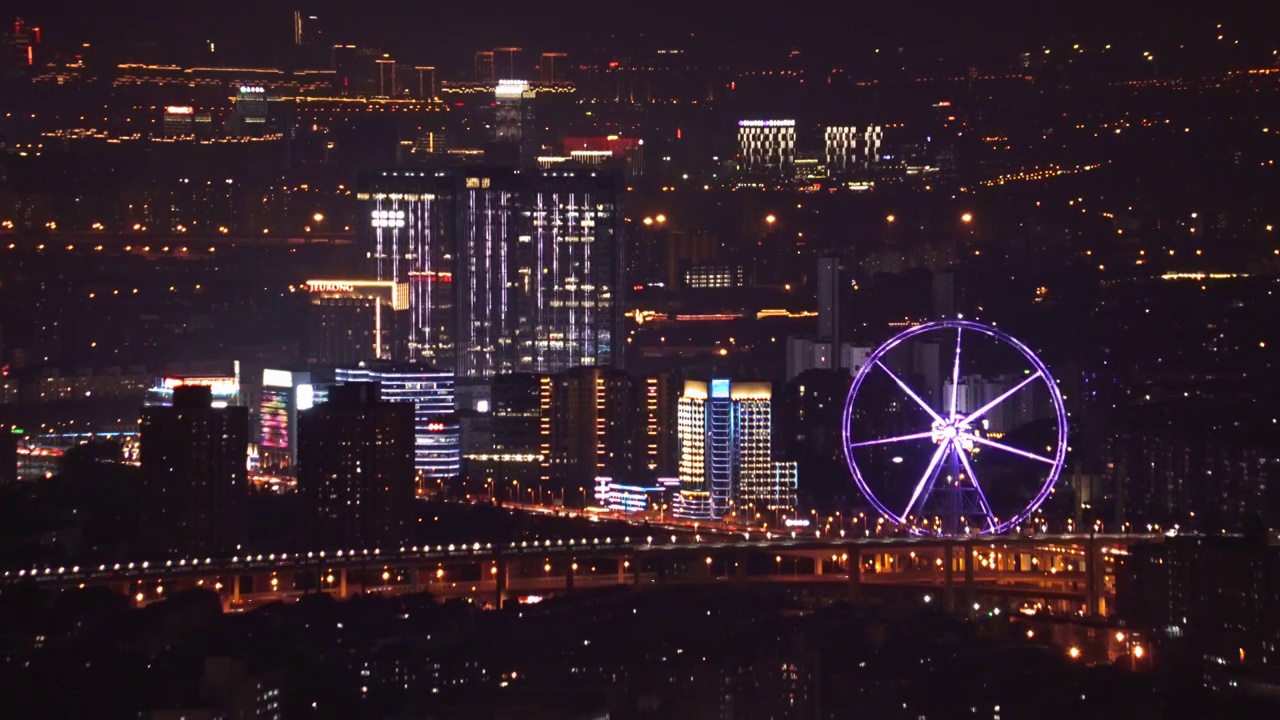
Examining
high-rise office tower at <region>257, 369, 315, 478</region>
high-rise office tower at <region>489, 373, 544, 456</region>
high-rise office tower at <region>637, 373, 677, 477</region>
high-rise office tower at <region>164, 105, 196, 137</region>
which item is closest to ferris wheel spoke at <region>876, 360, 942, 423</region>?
high-rise office tower at <region>637, 373, 677, 477</region>

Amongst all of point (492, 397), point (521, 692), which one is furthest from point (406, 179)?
point (521, 692)

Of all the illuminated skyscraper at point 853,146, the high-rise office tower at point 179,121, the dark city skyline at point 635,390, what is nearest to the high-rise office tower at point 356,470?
the dark city skyline at point 635,390

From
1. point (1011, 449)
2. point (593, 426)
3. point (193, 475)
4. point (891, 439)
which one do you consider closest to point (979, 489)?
point (1011, 449)

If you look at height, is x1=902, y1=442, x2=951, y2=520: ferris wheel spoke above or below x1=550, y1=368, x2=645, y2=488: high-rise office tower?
below

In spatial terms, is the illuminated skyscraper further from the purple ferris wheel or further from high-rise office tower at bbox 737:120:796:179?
the purple ferris wheel

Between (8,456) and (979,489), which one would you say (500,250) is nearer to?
(8,456)

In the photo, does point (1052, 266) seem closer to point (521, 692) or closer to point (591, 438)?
point (591, 438)
